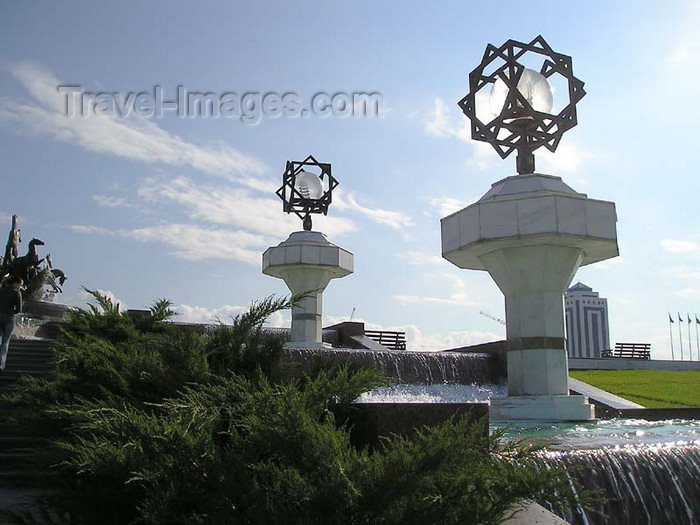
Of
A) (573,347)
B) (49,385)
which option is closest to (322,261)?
(49,385)

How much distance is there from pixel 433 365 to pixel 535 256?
718 cm

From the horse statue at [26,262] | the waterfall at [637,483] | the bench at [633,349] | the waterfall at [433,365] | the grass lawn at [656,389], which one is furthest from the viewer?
the bench at [633,349]

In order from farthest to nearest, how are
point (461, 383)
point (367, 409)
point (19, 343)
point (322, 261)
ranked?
point (322, 261)
point (461, 383)
point (19, 343)
point (367, 409)

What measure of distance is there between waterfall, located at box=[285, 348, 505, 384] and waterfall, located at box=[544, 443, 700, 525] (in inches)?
374

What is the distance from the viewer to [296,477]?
279 cm

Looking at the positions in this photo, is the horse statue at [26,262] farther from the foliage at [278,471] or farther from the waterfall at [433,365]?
the foliage at [278,471]

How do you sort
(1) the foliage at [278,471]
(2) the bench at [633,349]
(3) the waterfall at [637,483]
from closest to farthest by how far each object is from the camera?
1. (1) the foliage at [278,471]
2. (3) the waterfall at [637,483]
3. (2) the bench at [633,349]

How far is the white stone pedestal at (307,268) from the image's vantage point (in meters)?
18.3

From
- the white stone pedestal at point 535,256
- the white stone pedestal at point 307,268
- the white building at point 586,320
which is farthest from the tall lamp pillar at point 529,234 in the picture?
the white building at point 586,320

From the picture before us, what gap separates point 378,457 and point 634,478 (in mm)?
3569

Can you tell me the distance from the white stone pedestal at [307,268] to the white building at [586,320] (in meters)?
105

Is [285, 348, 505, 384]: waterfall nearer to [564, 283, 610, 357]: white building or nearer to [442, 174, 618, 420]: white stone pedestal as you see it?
[442, 174, 618, 420]: white stone pedestal

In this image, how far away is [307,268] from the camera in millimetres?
18547

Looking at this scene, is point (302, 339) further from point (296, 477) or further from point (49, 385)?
point (296, 477)
